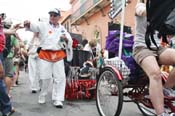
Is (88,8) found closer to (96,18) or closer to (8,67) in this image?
(96,18)

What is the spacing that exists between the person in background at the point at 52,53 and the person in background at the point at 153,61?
247 centimetres

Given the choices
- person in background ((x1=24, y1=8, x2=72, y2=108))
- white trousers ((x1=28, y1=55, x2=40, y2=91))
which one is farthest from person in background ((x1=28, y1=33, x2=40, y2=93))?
person in background ((x1=24, y1=8, x2=72, y2=108))

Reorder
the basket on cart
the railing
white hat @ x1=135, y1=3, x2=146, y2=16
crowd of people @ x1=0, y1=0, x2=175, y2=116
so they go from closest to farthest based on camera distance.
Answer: white hat @ x1=135, y1=3, x2=146, y2=16, crowd of people @ x1=0, y1=0, x2=175, y2=116, the basket on cart, the railing

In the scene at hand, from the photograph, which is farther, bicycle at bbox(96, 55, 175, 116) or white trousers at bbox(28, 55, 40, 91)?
white trousers at bbox(28, 55, 40, 91)

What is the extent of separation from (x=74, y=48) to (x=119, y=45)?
2.76 metres

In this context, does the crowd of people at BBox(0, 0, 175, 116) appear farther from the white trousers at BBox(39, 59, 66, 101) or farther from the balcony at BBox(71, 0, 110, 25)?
the balcony at BBox(71, 0, 110, 25)

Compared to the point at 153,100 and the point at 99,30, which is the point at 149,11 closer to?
the point at 153,100

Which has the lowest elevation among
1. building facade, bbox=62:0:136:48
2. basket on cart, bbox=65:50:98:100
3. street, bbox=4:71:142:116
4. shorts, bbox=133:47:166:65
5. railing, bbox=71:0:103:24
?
street, bbox=4:71:142:116

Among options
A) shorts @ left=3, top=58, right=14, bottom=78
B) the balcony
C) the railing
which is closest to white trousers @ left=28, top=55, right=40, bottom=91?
shorts @ left=3, top=58, right=14, bottom=78

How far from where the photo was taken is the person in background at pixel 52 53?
261 inches

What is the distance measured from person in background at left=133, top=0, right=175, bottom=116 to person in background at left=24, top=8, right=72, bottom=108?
2.47m

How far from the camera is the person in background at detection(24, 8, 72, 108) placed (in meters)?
6.64

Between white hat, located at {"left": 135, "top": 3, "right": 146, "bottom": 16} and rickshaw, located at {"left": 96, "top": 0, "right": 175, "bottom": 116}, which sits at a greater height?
white hat, located at {"left": 135, "top": 3, "right": 146, "bottom": 16}

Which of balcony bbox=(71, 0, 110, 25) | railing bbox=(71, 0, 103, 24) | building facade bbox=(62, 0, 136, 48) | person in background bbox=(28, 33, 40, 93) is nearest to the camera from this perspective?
person in background bbox=(28, 33, 40, 93)
